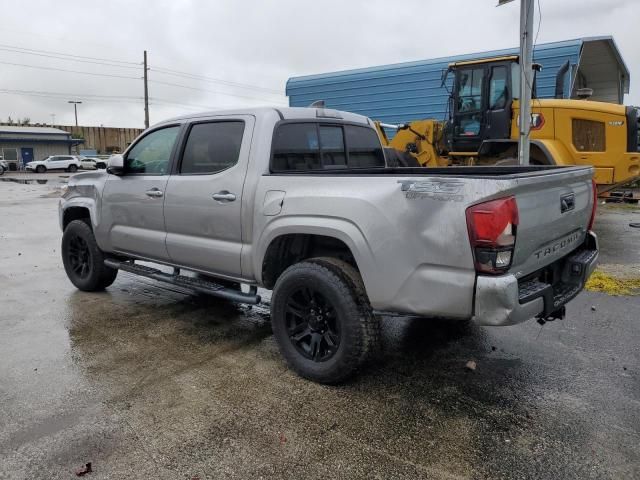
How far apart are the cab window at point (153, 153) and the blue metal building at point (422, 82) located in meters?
10.4

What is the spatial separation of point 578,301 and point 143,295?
4.82m

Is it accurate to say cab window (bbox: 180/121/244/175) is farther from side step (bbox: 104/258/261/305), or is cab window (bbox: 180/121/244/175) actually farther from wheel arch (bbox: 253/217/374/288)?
side step (bbox: 104/258/261/305)

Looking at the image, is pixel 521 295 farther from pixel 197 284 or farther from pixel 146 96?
pixel 146 96

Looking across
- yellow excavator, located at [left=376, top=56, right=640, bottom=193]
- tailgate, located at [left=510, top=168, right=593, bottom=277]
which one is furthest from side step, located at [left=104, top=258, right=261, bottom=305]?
yellow excavator, located at [left=376, top=56, right=640, bottom=193]

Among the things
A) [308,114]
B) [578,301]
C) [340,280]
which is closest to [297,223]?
[340,280]

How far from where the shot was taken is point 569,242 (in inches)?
147

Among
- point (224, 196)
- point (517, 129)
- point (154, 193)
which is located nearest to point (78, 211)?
point (154, 193)

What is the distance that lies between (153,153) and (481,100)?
6.96 metres

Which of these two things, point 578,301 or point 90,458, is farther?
point 578,301

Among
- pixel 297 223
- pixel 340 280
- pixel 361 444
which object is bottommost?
pixel 361 444

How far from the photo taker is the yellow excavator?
347 inches

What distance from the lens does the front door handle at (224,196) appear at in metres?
4.08

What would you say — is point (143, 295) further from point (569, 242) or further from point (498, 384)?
point (569, 242)

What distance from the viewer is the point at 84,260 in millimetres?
6062
